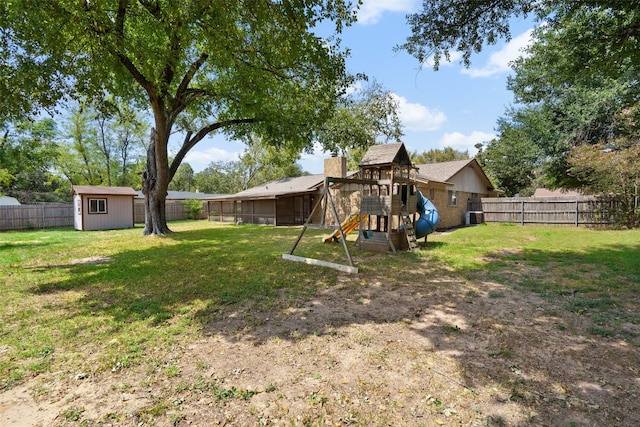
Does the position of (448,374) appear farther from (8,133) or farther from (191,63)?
(8,133)

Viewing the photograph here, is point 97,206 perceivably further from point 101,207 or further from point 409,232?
point 409,232

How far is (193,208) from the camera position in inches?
1177

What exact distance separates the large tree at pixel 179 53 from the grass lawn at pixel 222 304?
196 inches

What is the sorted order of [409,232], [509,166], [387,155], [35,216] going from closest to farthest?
[387,155]
[409,232]
[35,216]
[509,166]

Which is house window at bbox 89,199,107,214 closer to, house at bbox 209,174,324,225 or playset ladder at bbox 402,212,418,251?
house at bbox 209,174,324,225

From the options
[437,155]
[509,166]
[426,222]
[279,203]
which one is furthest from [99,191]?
[437,155]

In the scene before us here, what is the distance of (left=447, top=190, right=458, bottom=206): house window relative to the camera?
18.4 metres

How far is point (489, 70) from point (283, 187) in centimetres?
1819

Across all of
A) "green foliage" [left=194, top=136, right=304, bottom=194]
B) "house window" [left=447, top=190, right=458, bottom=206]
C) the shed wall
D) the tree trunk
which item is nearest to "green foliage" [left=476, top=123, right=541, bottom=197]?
"house window" [left=447, top=190, right=458, bottom=206]

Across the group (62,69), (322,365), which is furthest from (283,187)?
(322,365)

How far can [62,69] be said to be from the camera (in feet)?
26.8

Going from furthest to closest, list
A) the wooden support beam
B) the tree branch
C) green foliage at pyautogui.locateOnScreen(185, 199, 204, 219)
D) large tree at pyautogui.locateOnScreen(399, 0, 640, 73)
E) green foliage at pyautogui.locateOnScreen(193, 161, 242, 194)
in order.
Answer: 1. green foliage at pyautogui.locateOnScreen(193, 161, 242, 194)
2. green foliage at pyautogui.locateOnScreen(185, 199, 204, 219)
3. the tree branch
4. the wooden support beam
5. large tree at pyautogui.locateOnScreen(399, 0, 640, 73)

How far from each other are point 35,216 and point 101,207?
4.45 m

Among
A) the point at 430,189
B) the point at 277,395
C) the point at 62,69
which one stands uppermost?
the point at 62,69
